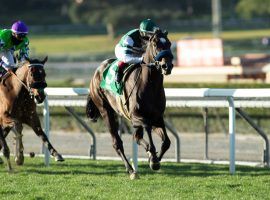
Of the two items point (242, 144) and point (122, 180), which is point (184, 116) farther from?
point (122, 180)

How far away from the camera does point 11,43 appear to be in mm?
10336

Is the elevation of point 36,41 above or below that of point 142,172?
below

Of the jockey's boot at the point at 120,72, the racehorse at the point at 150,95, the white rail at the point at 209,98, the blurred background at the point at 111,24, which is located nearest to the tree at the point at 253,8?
the blurred background at the point at 111,24

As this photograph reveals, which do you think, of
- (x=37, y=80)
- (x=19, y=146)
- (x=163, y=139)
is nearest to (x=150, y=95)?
(x=163, y=139)

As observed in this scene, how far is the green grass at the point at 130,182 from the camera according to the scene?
719cm

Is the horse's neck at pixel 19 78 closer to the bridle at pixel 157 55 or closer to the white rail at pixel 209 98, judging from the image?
the white rail at pixel 209 98

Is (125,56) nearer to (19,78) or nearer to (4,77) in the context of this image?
(19,78)

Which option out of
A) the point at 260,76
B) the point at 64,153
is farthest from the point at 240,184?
the point at 260,76

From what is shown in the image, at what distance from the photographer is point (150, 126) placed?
27.9ft

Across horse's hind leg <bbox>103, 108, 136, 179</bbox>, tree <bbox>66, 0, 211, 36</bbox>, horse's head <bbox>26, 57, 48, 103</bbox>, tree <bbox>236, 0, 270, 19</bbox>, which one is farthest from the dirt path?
tree <bbox>66, 0, 211, 36</bbox>

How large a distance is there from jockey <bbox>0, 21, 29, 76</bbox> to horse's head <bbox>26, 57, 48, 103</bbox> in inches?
24.8

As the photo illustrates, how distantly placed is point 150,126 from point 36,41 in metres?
42.9

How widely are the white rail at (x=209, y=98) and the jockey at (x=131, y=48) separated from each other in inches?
31.1

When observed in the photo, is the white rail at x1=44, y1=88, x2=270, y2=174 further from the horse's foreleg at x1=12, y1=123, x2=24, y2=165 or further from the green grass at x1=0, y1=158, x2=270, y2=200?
the green grass at x1=0, y1=158, x2=270, y2=200
